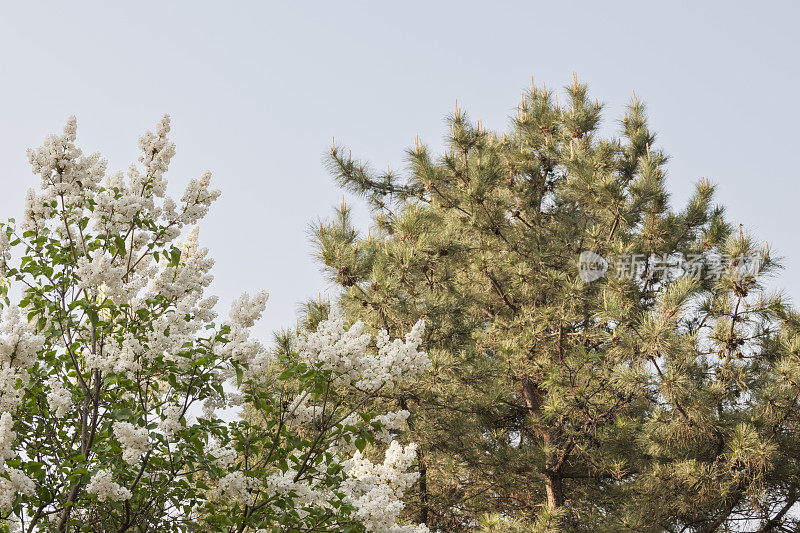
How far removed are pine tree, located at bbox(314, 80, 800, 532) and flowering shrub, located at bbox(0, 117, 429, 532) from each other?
13.5ft

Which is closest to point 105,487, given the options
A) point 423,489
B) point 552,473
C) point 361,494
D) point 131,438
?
point 131,438

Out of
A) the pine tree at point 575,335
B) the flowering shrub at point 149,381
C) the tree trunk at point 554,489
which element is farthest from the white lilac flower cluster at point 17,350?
the tree trunk at point 554,489

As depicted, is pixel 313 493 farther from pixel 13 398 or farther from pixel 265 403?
pixel 13 398

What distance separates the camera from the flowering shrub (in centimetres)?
336

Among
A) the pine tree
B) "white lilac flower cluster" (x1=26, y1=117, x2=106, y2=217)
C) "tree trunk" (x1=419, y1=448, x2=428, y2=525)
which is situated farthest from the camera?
"tree trunk" (x1=419, y1=448, x2=428, y2=525)

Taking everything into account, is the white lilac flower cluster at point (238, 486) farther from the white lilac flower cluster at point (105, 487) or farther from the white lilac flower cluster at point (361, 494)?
the white lilac flower cluster at point (105, 487)

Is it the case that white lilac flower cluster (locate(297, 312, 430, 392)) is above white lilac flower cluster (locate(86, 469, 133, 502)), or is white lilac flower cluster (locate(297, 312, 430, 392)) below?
above

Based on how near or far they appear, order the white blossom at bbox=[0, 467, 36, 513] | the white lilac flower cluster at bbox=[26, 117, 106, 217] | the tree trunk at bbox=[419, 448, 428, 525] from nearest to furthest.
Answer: the white blossom at bbox=[0, 467, 36, 513]
the white lilac flower cluster at bbox=[26, 117, 106, 217]
the tree trunk at bbox=[419, 448, 428, 525]

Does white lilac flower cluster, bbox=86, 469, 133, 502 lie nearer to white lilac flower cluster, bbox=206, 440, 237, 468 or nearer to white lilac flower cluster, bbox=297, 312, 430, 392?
white lilac flower cluster, bbox=206, 440, 237, 468

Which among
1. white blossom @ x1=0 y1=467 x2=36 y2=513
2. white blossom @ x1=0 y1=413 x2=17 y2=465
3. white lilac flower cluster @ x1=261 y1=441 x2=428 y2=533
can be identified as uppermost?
white lilac flower cluster @ x1=261 y1=441 x2=428 y2=533

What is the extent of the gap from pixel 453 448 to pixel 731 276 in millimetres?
3754

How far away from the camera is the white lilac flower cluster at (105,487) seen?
2984mm

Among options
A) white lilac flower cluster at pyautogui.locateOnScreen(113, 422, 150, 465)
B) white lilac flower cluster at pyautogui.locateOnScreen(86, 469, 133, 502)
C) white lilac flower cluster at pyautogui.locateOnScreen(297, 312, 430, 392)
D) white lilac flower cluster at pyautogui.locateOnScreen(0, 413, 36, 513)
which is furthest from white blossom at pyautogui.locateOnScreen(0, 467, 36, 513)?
white lilac flower cluster at pyautogui.locateOnScreen(297, 312, 430, 392)

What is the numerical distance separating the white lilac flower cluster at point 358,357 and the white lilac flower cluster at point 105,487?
109cm
